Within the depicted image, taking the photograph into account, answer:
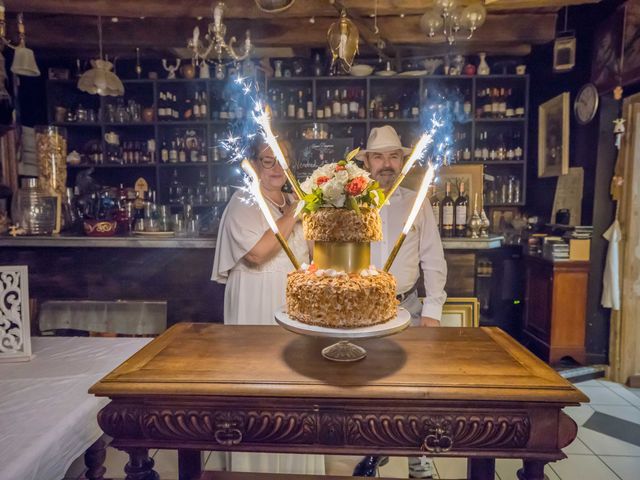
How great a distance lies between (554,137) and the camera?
14.6 feet

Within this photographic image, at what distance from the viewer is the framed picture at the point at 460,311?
9.95ft

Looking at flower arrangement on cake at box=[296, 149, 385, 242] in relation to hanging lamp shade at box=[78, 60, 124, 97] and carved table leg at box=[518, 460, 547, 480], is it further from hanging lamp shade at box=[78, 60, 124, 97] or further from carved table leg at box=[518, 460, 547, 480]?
hanging lamp shade at box=[78, 60, 124, 97]

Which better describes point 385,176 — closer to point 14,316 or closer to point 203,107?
point 14,316

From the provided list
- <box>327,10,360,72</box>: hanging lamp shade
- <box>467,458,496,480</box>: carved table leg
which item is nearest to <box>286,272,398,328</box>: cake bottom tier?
<box>467,458,496,480</box>: carved table leg

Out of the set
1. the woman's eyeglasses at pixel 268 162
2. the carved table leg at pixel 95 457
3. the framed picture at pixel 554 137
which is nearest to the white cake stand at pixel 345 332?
the carved table leg at pixel 95 457

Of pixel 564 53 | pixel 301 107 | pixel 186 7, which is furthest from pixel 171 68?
pixel 564 53

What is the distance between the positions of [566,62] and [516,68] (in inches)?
40.9

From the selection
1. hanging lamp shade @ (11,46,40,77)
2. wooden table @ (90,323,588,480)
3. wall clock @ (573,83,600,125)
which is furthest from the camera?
wall clock @ (573,83,600,125)

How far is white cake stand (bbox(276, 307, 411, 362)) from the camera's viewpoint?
1003 millimetres

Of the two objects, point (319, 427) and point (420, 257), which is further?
point (420, 257)

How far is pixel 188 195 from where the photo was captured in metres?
4.93

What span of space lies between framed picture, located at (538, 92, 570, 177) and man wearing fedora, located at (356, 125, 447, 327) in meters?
2.62

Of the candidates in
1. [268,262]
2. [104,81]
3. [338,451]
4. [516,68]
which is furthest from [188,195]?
[338,451]

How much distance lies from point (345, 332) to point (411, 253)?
1.37m
